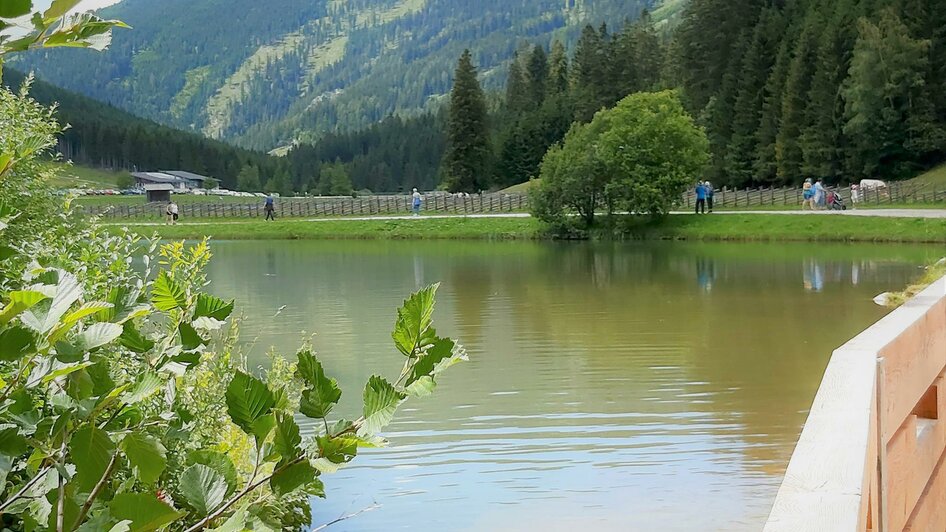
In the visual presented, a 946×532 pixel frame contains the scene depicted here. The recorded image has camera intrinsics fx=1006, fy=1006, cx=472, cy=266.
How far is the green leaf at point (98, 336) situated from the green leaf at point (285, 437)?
286 mm

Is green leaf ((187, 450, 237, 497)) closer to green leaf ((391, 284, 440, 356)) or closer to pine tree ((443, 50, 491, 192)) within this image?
green leaf ((391, 284, 440, 356))

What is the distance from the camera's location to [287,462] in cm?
167

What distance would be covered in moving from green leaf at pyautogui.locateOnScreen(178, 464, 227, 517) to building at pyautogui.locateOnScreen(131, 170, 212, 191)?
172330 millimetres

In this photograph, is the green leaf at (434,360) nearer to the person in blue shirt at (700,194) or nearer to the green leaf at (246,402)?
the green leaf at (246,402)

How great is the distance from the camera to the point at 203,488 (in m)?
1.65

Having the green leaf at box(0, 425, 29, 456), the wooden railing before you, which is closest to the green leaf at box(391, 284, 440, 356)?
the green leaf at box(0, 425, 29, 456)

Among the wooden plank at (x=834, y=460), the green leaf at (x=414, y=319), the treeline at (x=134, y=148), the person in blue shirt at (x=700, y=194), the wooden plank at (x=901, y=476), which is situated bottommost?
the wooden plank at (x=901, y=476)

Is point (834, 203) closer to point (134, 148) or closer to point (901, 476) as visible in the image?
point (901, 476)

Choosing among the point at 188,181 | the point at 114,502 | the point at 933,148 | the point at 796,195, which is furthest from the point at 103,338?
the point at 188,181

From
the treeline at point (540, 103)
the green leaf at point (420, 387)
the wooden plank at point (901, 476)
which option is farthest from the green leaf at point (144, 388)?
the treeline at point (540, 103)

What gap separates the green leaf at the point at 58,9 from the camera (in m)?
1.43

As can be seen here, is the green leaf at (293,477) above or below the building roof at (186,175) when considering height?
below

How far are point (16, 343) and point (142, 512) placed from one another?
0.98 ft

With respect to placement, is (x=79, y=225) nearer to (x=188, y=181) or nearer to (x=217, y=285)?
(x=217, y=285)
